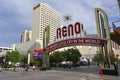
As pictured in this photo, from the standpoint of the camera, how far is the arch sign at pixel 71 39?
119 ft

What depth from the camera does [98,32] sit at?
118 ft

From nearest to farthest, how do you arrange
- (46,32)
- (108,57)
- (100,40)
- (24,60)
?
Result: (108,57) < (100,40) < (46,32) < (24,60)

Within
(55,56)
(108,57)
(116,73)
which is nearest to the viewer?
(116,73)

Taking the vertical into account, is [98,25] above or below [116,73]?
above

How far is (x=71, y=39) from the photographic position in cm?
3969

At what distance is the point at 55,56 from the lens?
313ft

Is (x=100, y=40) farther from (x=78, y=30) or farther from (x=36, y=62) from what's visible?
(x=36, y=62)

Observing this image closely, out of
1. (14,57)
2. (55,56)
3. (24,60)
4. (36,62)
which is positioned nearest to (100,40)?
(14,57)

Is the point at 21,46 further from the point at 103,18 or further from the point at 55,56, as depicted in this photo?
the point at 103,18

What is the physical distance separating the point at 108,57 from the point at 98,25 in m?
6.70

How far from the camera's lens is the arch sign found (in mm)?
36150

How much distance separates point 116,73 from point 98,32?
10.8 m

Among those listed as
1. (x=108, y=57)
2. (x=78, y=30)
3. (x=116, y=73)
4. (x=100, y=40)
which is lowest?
(x=116, y=73)

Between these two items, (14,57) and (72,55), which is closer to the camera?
(14,57)
